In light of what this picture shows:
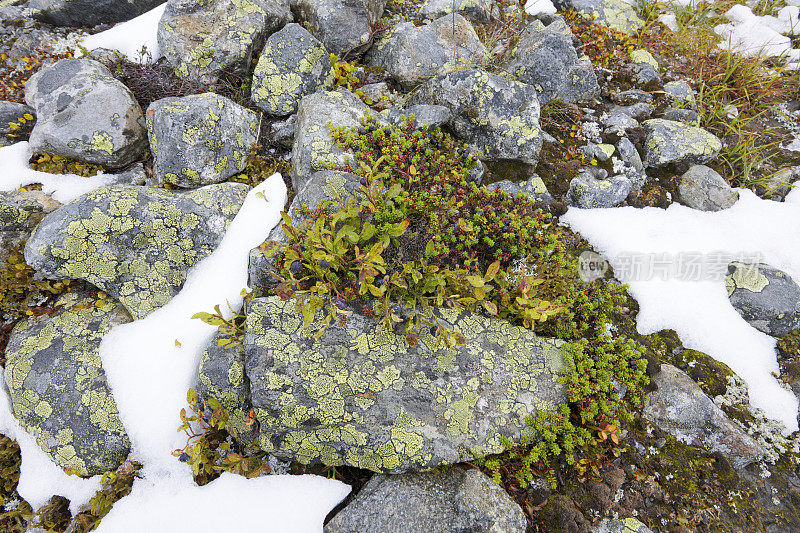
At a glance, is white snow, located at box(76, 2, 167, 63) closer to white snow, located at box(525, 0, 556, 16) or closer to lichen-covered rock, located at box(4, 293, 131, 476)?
lichen-covered rock, located at box(4, 293, 131, 476)

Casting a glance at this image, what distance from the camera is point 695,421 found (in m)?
3.75

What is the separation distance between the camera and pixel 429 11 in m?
7.05

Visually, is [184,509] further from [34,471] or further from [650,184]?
[650,184]

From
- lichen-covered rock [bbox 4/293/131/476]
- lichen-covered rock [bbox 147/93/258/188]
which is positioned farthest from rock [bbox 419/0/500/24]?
lichen-covered rock [bbox 4/293/131/476]

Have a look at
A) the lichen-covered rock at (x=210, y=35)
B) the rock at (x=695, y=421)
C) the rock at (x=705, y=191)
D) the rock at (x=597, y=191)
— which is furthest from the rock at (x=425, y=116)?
the rock at (x=695, y=421)

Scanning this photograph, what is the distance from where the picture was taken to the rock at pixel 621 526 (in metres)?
3.31

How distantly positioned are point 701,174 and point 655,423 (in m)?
3.74

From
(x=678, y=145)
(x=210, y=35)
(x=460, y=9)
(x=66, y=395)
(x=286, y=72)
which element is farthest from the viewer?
(x=460, y=9)

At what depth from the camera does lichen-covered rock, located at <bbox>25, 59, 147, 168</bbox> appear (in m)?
5.07

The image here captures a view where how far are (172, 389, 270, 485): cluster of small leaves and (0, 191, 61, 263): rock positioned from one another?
2895mm

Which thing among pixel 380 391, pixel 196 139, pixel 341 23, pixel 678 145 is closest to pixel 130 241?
pixel 196 139

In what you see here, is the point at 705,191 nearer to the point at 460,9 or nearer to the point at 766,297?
the point at 766,297

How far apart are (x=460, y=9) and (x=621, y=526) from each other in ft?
25.9

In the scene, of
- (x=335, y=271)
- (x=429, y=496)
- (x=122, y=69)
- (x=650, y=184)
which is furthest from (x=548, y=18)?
(x=429, y=496)
